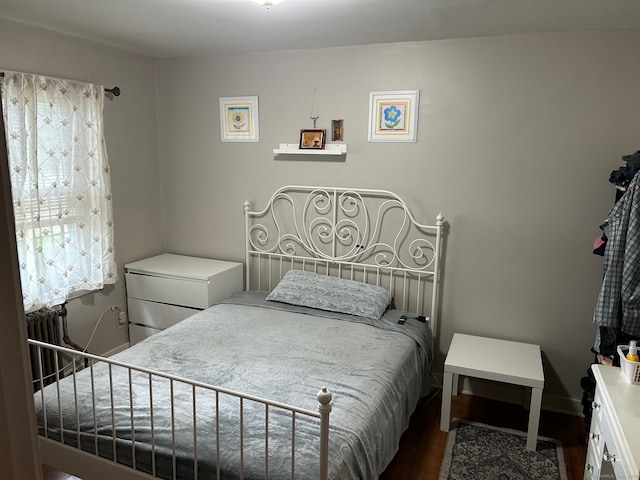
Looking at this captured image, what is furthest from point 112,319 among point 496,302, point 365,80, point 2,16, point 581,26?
point 581,26

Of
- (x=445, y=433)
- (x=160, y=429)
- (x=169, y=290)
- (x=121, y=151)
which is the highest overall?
(x=121, y=151)

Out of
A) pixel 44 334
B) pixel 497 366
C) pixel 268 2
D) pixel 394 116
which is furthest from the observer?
pixel 394 116

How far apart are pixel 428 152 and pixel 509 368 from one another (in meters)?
1.44

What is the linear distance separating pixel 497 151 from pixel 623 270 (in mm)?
1085

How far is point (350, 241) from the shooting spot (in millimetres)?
3629

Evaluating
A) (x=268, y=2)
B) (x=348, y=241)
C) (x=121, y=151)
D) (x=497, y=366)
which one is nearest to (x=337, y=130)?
(x=348, y=241)

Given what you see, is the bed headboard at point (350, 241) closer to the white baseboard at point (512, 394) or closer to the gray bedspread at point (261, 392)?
the gray bedspread at point (261, 392)

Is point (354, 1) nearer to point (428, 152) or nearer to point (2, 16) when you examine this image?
point (428, 152)

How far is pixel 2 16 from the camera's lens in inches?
110

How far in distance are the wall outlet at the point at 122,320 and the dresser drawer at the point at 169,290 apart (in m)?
0.18

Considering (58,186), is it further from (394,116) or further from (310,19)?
(394,116)

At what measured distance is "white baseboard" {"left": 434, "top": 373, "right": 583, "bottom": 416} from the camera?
324 cm

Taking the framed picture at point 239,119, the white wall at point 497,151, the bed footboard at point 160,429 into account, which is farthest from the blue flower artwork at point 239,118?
the bed footboard at point 160,429

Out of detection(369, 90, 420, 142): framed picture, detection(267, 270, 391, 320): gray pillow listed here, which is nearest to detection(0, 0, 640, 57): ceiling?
detection(369, 90, 420, 142): framed picture
